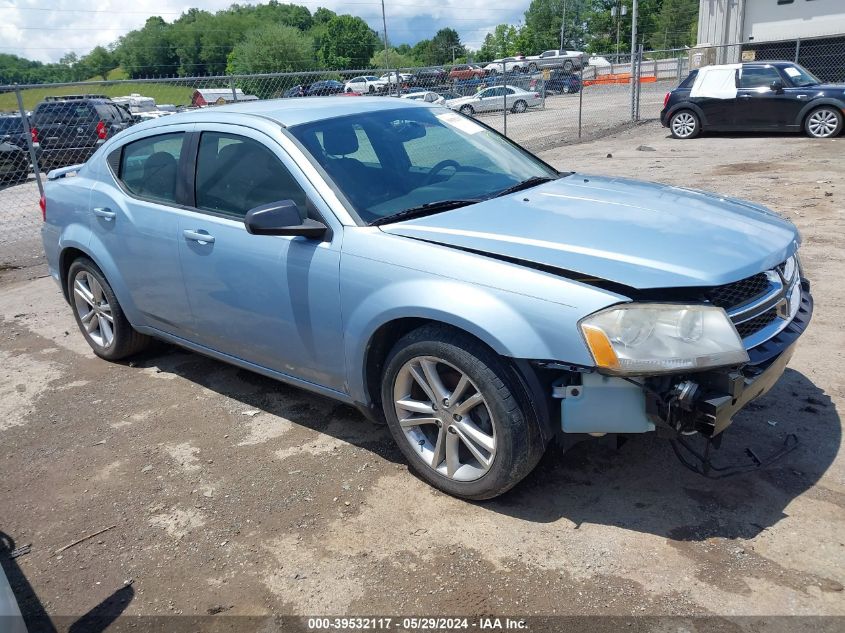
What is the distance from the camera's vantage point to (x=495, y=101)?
2567 cm

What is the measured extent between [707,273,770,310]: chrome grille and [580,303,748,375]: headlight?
0.15m

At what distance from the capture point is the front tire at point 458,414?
2953 millimetres

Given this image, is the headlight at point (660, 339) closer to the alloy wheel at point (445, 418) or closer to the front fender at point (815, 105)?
the alloy wheel at point (445, 418)

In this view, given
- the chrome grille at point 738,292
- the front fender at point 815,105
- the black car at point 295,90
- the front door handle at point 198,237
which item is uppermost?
the black car at point 295,90

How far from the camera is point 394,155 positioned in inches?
156

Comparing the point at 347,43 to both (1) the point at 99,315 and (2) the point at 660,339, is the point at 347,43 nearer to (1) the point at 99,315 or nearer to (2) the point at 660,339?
(1) the point at 99,315

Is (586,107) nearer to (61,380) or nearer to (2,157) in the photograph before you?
(2,157)

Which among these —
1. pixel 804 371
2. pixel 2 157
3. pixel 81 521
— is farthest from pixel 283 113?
pixel 2 157

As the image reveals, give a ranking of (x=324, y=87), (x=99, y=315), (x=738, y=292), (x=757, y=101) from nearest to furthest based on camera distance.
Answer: (x=738, y=292)
(x=99, y=315)
(x=757, y=101)
(x=324, y=87)

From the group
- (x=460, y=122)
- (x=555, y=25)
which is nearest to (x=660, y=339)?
(x=460, y=122)

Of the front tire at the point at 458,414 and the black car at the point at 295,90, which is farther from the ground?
the black car at the point at 295,90

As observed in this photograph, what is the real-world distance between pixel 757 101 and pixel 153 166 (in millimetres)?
14463

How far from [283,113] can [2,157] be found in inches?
496

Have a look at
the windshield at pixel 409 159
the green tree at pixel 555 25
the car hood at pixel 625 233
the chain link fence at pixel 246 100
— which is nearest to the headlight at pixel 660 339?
the car hood at pixel 625 233
